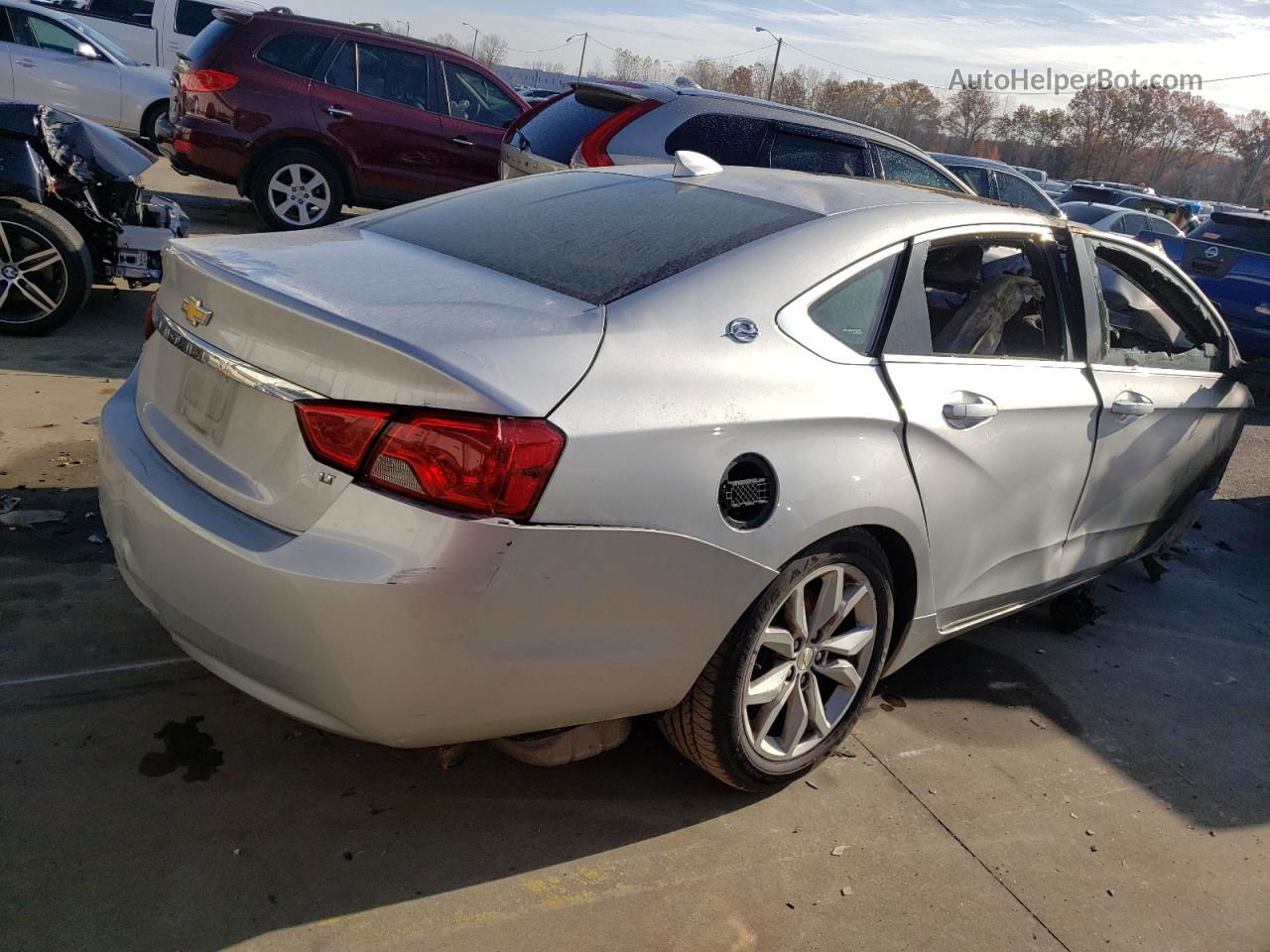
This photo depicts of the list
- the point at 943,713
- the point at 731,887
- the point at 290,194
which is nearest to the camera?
the point at 731,887

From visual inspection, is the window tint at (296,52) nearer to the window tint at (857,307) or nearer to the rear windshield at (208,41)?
the rear windshield at (208,41)

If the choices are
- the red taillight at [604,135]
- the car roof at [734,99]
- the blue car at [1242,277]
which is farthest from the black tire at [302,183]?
the blue car at [1242,277]

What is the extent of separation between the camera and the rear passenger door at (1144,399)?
3740 millimetres

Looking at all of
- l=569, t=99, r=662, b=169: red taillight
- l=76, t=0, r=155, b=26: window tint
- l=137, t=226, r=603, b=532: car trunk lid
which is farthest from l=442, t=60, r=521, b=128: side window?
l=76, t=0, r=155, b=26: window tint

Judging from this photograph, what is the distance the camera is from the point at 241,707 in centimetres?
301

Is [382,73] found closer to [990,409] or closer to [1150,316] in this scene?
[1150,316]

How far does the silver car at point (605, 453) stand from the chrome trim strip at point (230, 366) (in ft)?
0.04

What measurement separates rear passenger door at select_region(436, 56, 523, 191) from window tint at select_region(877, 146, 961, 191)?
163 inches

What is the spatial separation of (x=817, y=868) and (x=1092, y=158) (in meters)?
67.5

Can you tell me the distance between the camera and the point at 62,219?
230 inches

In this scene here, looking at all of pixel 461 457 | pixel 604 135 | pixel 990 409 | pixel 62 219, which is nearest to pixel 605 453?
pixel 461 457

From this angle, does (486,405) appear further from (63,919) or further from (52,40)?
(52,40)

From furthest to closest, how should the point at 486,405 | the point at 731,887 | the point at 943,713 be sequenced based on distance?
1. the point at 943,713
2. the point at 731,887
3. the point at 486,405

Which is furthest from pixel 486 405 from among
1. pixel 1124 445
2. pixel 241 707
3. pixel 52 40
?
pixel 52 40
